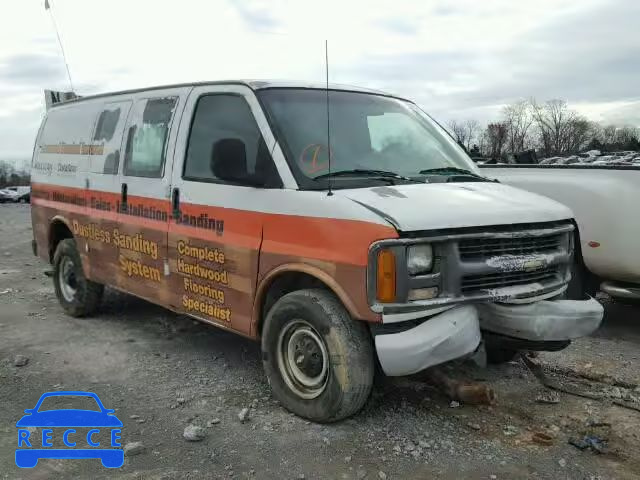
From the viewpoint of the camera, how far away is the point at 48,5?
7.09 m

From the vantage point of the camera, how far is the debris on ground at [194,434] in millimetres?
3848

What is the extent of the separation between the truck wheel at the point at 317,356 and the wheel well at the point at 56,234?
3706mm

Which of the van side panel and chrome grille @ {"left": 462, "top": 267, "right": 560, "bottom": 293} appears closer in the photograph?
chrome grille @ {"left": 462, "top": 267, "right": 560, "bottom": 293}

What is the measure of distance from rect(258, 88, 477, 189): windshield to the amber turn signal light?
2.36 ft

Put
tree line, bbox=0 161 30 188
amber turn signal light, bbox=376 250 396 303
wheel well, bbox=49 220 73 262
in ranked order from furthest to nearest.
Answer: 1. tree line, bbox=0 161 30 188
2. wheel well, bbox=49 220 73 262
3. amber turn signal light, bbox=376 250 396 303

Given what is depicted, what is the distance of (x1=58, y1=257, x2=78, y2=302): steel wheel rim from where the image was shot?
22.4 feet

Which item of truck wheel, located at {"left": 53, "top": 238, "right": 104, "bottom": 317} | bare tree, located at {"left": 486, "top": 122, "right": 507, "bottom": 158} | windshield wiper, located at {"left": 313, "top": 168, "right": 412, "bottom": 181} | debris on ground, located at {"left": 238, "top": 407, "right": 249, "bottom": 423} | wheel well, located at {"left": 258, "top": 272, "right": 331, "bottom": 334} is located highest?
bare tree, located at {"left": 486, "top": 122, "right": 507, "bottom": 158}

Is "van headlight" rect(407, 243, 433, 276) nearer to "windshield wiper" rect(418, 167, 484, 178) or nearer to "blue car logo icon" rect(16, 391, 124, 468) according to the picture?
"windshield wiper" rect(418, 167, 484, 178)

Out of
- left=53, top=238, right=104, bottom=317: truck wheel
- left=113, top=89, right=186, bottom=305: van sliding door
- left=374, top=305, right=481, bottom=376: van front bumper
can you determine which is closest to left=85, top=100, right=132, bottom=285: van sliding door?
left=113, top=89, right=186, bottom=305: van sliding door

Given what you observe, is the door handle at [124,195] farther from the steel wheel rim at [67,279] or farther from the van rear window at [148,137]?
the steel wheel rim at [67,279]

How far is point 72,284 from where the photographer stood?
6938 millimetres

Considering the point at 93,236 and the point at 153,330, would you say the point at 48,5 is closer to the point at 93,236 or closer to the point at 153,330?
the point at 93,236

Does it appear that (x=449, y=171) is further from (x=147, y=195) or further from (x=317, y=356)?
(x=147, y=195)

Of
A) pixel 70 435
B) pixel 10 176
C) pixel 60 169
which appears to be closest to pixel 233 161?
pixel 70 435
